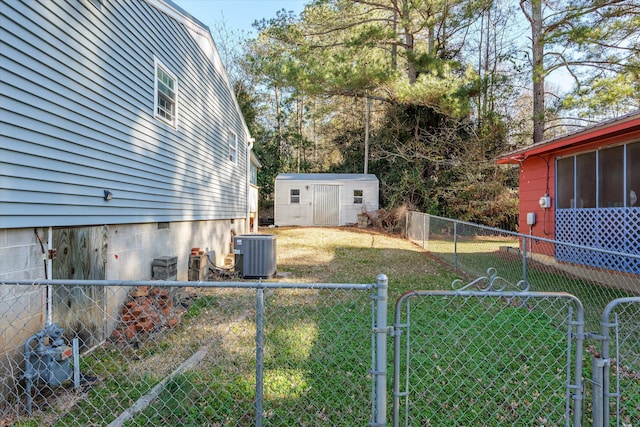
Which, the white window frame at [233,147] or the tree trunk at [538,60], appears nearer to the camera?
the white window frame at [233,147]

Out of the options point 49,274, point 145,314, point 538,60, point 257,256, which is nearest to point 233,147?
point 257,256

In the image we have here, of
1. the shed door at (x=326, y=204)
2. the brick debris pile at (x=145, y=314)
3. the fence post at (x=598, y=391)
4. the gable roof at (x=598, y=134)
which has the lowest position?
the brick debris pile at (x=145, y=314)

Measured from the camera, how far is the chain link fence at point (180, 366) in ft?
8.77

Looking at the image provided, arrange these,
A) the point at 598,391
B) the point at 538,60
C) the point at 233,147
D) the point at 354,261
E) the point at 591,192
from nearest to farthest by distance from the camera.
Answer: the point at 598,391 < the point at 591,192 < the point at 354,261 < the point at 233,147 < the point at 538,60

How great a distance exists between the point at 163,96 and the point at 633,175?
818 cm

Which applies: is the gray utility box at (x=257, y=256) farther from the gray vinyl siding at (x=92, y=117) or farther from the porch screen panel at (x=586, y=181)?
the porch screen panel at (x=586, y=181)

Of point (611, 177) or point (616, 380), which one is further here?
point (611, 177)

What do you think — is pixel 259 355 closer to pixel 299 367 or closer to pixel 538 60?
pixel 299 367

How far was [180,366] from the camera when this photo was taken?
344cm

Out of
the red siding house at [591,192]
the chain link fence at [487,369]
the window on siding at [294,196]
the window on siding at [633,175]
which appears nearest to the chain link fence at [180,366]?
the chain link fence at [487,369]

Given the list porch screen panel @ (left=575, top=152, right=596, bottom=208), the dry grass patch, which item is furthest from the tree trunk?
the dry grass patch

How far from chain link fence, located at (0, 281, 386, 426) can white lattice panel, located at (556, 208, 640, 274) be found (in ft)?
16.5

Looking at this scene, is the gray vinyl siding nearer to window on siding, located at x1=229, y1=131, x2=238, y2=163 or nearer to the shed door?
window on siding, located at x1=229, y1=131, x2=238, y2=163

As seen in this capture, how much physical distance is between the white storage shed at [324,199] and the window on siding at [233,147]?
25.4 ft
